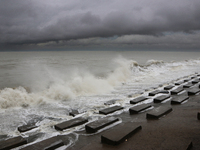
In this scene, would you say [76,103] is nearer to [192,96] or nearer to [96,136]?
[96,136]

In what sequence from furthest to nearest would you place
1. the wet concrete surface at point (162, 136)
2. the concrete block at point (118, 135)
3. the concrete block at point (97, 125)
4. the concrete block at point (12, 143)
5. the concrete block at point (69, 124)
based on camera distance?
the concrete block at point (69, 124) → the concrete block at point (97, 125) → the concrete block at point (12, 143) → the concrete block at point (118, 135) → the wet concrete surface at point (162, 136)

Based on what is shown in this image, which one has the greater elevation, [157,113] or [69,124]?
[157,113]

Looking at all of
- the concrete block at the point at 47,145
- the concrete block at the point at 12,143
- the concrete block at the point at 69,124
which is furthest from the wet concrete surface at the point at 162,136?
the concrete block at the point at 12,143

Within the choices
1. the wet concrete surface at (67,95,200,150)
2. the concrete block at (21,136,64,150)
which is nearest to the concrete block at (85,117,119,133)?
the wet concrete surface at (67,95,200,150)

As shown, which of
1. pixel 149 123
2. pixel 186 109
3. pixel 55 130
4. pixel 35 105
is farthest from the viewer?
pixel 35 105

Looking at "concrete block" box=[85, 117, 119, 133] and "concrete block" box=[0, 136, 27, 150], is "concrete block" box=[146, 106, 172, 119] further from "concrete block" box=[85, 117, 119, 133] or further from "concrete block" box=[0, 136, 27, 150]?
"concrete block" box=[0, 136, 27, 150]

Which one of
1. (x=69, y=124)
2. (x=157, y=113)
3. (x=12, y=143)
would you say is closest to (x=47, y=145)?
(x=12, y=143)

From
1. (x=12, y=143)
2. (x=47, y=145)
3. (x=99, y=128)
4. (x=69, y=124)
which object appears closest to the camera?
(x=47, y=145)

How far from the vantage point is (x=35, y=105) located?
18.2ft

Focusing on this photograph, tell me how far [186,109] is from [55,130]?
2.81 metres

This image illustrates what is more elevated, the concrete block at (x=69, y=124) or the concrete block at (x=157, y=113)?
the concrete block at (x=157, y=113)

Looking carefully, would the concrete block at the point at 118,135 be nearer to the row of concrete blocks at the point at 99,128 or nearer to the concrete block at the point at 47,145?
the row of concrete blocks at the point at 99,128

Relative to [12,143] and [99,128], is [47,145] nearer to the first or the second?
[12,143]

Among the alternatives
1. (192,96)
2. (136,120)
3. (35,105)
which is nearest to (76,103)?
(35,105)
